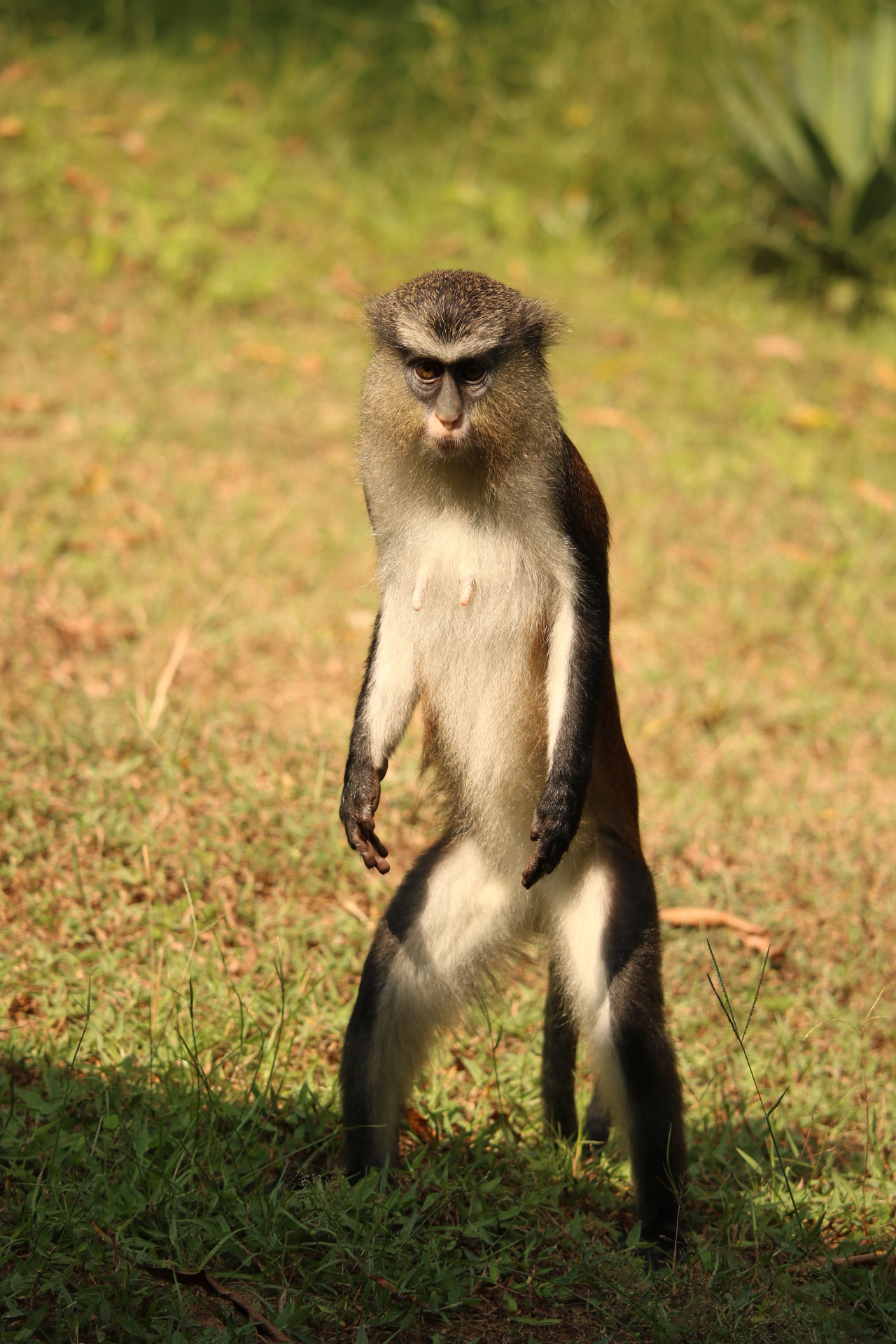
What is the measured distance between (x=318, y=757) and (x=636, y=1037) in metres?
1.72

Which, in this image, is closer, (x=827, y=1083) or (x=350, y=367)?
(x=827, y=1083)

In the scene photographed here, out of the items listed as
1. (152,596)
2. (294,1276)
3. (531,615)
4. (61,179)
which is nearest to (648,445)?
(152,596)

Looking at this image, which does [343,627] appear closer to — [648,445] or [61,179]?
[648,445]

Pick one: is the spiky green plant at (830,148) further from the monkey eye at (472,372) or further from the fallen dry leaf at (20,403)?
the monkey eye at (472,372)

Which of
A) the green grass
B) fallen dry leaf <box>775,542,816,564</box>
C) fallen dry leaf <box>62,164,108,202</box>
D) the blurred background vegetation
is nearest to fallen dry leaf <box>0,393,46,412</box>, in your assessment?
the green grass

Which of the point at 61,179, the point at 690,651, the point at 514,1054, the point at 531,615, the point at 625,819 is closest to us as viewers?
the point at 531,615

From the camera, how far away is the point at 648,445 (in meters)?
6.45

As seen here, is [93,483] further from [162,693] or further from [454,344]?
[454,344]

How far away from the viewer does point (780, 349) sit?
7.62 m

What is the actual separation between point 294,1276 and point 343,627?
9.59ft

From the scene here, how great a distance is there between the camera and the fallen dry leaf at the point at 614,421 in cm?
659

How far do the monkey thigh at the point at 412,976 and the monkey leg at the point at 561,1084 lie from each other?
19cm

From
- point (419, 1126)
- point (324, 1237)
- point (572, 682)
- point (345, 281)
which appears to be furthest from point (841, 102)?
point (324, 1237)

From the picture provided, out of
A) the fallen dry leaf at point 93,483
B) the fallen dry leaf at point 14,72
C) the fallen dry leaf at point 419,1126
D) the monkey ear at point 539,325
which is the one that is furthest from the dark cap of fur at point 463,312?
the fallen dry leaf at point 14,72
